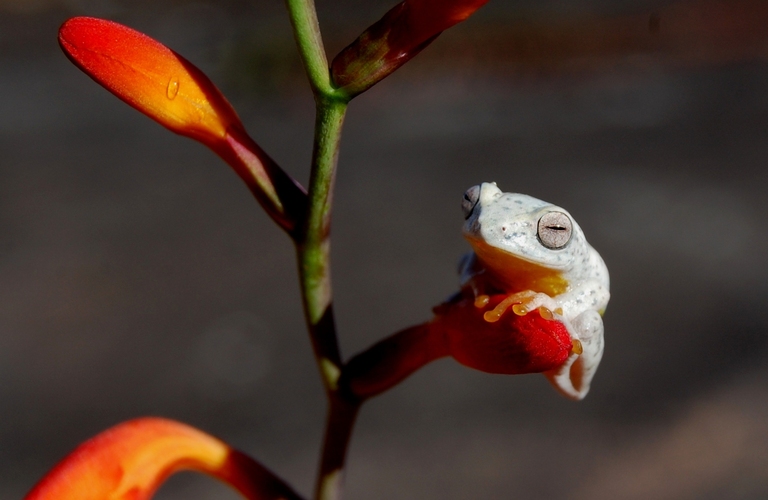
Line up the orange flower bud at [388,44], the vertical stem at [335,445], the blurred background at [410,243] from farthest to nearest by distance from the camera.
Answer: the blurred background at [410,243] < the vertical stem at [335,445] < the orange flower bud at [388,44]

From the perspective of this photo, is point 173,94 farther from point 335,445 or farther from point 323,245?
point 335,445

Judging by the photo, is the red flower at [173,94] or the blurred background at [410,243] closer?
the red flower at [173,94]

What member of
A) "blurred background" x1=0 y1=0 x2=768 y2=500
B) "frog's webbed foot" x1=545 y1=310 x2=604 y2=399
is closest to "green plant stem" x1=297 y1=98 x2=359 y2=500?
"frog's webbed foot" x1=545 y1=310 x2=604 y2=399

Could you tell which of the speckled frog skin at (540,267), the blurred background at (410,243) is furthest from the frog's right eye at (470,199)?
the blurred background at (410,243)

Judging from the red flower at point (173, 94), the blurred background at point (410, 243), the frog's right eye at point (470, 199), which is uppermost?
the red flower at point (173, 94)

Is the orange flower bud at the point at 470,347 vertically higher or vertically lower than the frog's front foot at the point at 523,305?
lower

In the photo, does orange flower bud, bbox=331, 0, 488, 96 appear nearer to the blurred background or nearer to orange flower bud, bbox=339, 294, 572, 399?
orange flower bud, bbox=339, 294, 572, 399

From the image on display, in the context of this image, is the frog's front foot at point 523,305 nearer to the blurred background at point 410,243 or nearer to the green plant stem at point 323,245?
the green plant stem at point 323,245
